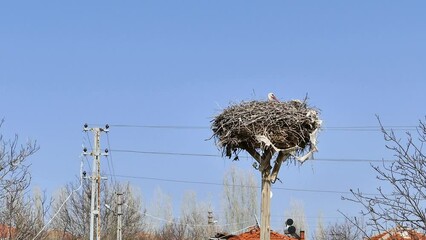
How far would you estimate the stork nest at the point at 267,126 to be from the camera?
42.4ft

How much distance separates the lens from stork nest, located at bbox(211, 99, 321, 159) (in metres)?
12.9

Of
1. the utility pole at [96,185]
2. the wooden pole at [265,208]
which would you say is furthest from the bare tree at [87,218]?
the wooden pole at [265,208]

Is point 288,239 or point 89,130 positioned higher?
point 89,130

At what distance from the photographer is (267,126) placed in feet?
42.4

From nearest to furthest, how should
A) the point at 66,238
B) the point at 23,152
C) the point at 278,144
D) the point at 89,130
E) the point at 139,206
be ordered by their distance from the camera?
1. the point at 278,144
2. the point at 23,152
3. the point at 89,130
4. the point at 66,238
5. the point at 139,206

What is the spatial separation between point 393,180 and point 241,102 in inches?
256

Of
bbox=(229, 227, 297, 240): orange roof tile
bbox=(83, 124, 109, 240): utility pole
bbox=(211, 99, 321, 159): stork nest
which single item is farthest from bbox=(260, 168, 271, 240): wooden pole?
bbox=(83, 124, 109, 240): utility pole

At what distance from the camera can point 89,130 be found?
2970 centimetres

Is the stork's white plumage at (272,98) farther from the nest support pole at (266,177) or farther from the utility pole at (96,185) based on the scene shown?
the utility pole at (96,185)

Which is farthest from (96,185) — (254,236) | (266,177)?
(266,177)

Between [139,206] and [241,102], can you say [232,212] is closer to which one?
[139,206]

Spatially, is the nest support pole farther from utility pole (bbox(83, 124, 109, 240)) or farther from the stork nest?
utility pole (bbox(83, 124, 109, 240))

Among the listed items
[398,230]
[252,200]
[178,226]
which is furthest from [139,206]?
[398,230]

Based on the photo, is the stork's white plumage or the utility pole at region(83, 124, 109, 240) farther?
the utility pole at region(83, 124, 109, 240)
